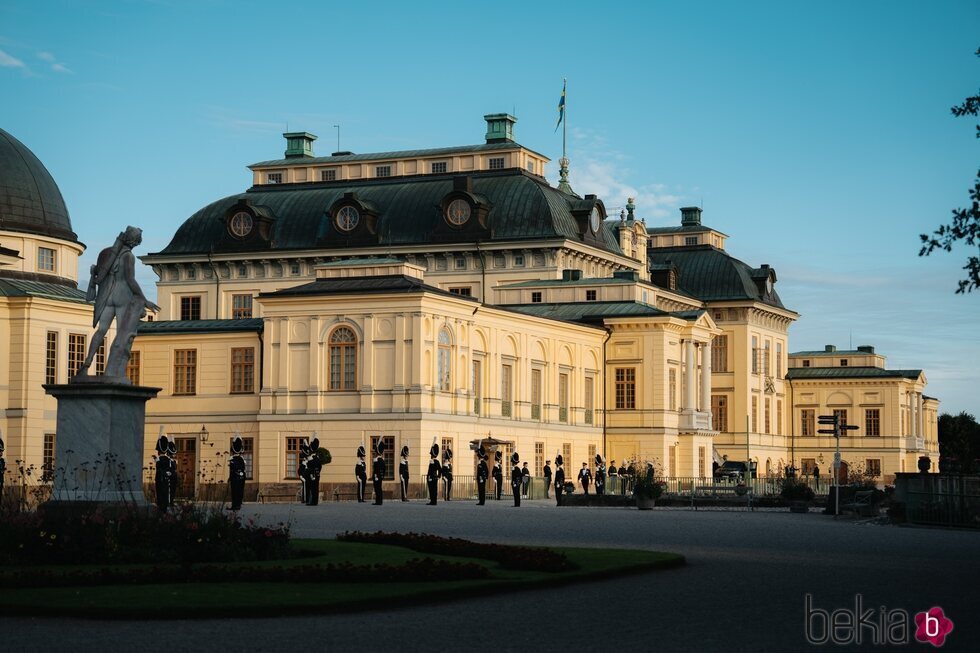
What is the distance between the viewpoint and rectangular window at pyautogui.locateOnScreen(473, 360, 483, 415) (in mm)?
73562

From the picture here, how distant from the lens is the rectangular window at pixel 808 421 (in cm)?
11912

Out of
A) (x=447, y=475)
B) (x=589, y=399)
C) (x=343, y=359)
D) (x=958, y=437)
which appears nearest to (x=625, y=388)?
(x=589, y=399)

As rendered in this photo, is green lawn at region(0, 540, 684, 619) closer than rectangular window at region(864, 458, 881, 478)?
Yes

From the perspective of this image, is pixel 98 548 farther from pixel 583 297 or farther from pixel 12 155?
pixel 583 297

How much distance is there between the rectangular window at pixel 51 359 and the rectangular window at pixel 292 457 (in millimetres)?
10141

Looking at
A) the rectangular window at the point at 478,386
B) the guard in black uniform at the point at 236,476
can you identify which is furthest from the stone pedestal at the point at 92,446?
the rectangular window at the point at 478,386

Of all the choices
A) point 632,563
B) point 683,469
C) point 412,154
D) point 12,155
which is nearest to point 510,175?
point 412,154

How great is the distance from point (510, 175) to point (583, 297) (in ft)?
31.8

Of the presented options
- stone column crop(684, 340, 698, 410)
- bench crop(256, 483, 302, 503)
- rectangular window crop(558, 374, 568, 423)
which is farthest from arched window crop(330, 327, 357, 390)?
stone column crop(684, 340, 698, 410)

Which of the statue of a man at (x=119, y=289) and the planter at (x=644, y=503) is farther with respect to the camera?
the planter at (x=644, y=503)

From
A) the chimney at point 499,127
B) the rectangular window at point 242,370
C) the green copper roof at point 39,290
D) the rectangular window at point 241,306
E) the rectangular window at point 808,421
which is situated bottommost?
the rectangular window at point 808,421

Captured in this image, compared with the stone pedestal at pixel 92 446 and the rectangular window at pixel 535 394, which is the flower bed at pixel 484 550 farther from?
the rectangular window at pixel 535 394

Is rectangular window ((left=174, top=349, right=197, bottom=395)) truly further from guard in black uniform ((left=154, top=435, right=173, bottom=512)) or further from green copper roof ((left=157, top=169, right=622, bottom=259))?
guard in black uniform ((left=154, top=435, right=173, bottom=512))

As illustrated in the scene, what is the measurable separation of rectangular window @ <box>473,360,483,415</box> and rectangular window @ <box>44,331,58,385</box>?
58.8 feet
